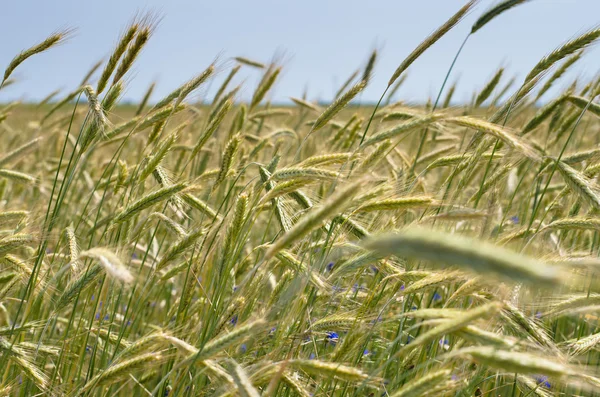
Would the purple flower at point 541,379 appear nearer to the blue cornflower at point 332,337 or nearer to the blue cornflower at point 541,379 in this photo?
the blue cornflower at point 541,379

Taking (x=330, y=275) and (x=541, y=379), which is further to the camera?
(x=541, y=379)

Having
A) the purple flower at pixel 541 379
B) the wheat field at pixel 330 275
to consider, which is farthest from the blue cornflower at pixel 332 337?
the purple flower at pixel 541 379

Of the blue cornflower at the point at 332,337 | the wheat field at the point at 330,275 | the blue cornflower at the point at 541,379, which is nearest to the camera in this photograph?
the wheat field at the point at 330,275

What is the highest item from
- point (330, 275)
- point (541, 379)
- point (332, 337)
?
point (330, 275)

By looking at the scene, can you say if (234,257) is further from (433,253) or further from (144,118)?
(433,253)

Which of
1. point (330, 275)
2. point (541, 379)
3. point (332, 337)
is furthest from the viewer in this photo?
point (332, 337)

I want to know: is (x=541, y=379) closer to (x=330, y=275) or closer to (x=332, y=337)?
(x=332, y=337)

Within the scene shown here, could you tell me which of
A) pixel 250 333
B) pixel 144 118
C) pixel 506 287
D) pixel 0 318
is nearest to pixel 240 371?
pixel 250 333

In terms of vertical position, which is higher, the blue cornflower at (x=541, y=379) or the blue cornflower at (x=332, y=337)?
the blue cornflower at (x=541, y=379)

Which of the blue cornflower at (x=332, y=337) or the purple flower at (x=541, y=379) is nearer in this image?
the purple flower at (x=541, y=379)

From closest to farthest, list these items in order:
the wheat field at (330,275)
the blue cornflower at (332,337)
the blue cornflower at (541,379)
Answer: the wheat field at (330,275) → the blue cornflower at (541,379) → the blue cornflower at (332,337)

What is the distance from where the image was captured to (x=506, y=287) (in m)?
1.68

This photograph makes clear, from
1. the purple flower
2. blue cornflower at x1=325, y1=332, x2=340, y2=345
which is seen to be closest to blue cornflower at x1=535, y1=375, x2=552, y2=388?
the purple flower

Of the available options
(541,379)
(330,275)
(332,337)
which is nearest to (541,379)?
(541,379)
